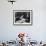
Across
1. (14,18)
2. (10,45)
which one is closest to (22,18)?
(14,18)

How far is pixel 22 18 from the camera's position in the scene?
15.4 feet

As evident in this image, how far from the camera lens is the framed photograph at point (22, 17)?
4.66 metres

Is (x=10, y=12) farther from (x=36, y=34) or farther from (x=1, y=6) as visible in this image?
(x=36, y=34)

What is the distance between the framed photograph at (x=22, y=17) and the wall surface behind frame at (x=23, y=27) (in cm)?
11

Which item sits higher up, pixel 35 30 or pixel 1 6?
pixel 1 6

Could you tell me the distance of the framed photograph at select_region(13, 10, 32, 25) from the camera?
466 cm

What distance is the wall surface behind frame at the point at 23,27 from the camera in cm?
466

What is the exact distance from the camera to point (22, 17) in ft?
15.4

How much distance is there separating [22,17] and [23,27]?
359mm

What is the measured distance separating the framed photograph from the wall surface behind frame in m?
0.11

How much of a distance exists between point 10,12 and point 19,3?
46cm

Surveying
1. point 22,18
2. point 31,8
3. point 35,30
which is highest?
point 31,8

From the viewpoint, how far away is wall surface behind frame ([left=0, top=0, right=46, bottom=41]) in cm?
466

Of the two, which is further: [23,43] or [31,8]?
[31,8]
